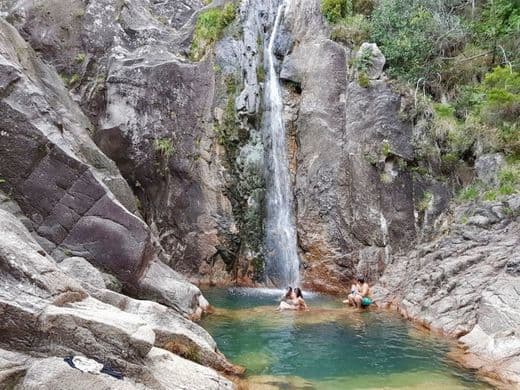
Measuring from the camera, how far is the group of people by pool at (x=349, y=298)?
13.6 m

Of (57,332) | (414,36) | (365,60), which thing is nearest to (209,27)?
(365,60)

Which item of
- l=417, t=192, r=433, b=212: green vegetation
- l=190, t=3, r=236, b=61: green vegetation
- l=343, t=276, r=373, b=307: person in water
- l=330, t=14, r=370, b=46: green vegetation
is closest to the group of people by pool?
l=343, t=276, r=373, b=307: person in water

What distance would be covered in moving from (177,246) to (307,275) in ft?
16.2

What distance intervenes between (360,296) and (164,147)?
354 inches

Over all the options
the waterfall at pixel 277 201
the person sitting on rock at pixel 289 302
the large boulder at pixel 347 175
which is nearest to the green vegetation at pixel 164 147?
the waterfall at pixel 277 201

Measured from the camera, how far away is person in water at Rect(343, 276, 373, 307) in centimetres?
1423

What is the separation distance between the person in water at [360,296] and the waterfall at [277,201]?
3.18m

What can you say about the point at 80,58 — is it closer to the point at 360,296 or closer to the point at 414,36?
the point at 414,36

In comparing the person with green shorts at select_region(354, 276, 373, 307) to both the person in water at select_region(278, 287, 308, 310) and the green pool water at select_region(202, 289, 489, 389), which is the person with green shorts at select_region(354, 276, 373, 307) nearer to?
the green pool water at select_region(202, 289, 489, 389)

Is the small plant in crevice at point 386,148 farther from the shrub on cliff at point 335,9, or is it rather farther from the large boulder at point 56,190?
the large boulder at point 56,190

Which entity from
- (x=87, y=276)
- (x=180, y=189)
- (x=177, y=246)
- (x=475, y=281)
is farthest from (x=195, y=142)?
(x=475, y=281)

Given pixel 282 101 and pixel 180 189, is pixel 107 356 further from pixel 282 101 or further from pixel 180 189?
pixel 282 101

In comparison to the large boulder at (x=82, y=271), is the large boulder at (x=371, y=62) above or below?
above

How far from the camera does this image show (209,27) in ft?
65.5
